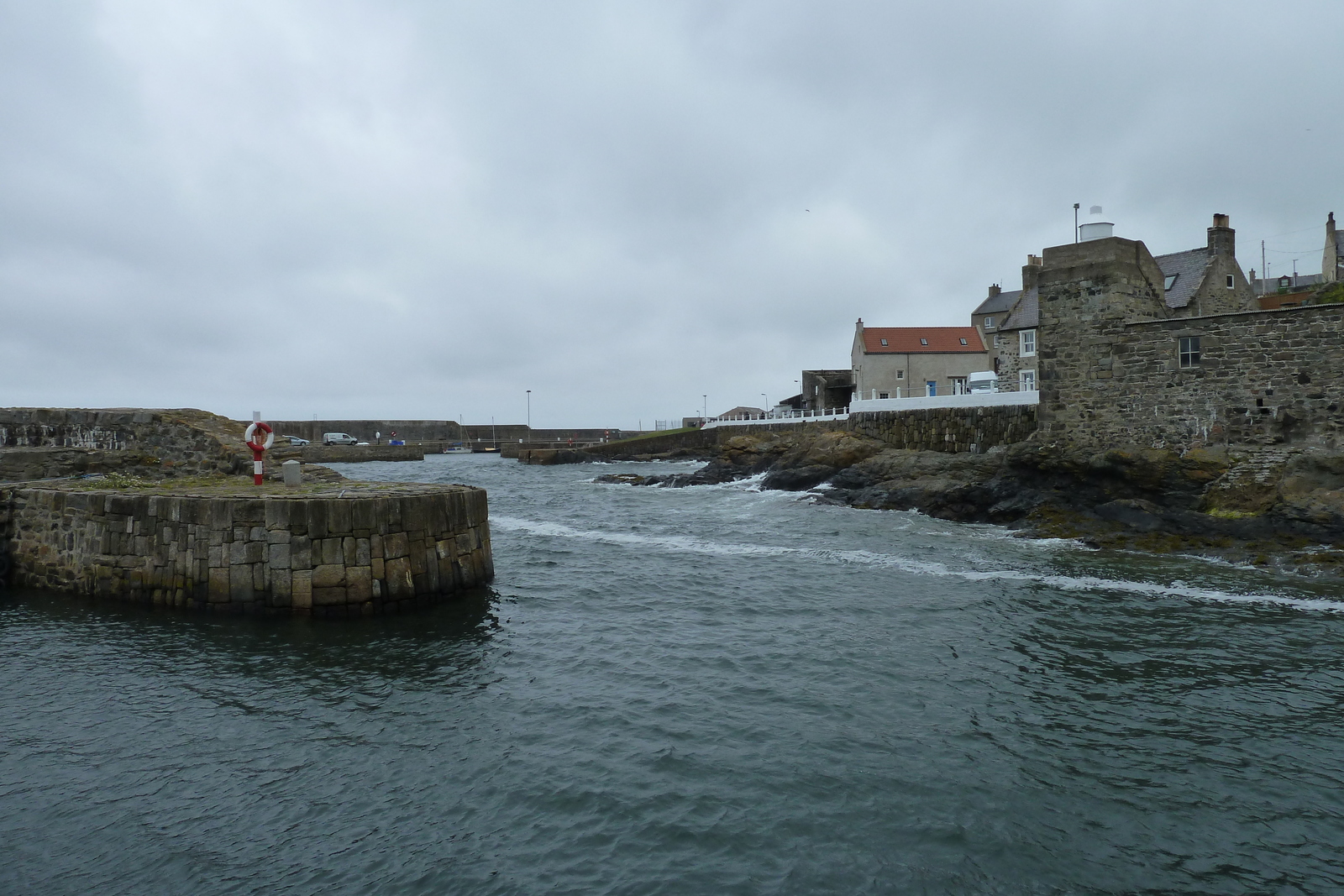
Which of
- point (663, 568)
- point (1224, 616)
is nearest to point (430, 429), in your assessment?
point (663, 568)

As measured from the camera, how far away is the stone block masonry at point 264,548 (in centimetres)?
1219

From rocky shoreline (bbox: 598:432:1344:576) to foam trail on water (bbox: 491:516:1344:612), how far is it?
2834mm

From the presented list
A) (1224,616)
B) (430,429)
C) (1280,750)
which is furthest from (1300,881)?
(430,429)

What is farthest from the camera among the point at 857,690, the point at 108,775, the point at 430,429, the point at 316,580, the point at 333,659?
the point at 430,429

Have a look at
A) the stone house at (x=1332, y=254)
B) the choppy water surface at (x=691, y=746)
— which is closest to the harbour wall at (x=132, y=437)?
the choppy water surface at (x=691, y=746)

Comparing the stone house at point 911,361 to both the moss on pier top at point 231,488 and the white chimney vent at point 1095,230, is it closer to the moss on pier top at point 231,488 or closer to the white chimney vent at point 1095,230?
the white chimney vent at point 1095,230

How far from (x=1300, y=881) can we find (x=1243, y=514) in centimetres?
1491

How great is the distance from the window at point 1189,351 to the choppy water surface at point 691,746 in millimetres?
7973

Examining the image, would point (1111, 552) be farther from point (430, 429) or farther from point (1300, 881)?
point (430, 429)

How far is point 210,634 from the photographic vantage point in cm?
1148

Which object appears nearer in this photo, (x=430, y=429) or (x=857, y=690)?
(x=857, y=690)

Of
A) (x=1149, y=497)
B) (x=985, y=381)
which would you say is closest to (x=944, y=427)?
(x=985, y=381)

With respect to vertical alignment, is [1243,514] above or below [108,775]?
above

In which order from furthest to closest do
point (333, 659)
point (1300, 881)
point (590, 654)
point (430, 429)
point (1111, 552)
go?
point (430, 429), point (1111, 552), point (590, 654), point (333, 659), point (1300, 881)
